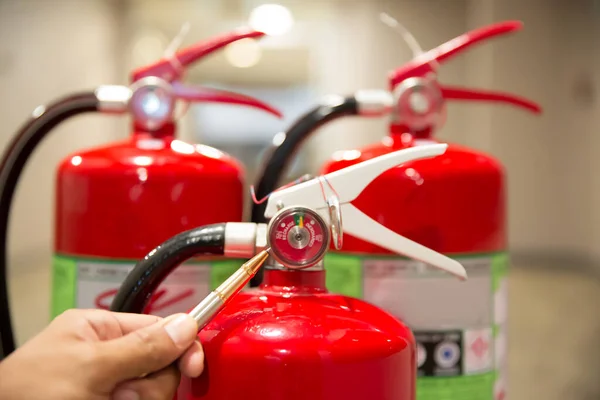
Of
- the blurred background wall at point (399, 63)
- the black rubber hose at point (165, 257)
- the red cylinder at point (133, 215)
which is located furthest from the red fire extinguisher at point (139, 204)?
the blurred background wall at point (399, 63)

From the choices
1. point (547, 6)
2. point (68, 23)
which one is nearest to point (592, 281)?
point (547, 6)

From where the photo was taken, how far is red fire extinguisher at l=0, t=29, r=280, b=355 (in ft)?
1.69

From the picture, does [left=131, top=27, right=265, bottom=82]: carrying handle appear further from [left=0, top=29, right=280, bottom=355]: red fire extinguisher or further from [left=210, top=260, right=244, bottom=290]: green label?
[left=210, top=260, right=244, bottom=290]: green label

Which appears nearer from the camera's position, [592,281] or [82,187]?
[82,187]

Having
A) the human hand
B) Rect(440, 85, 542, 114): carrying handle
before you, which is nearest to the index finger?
the human hand

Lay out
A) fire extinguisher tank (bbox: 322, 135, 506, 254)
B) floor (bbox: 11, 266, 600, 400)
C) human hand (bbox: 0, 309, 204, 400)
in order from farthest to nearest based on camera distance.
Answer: floor (bbox: 11, 266, 600, 400) → fire extinguisher tank (bbox: 322, 135, 506, 254) → human hand (bbox: 0, 309, 204, 400)

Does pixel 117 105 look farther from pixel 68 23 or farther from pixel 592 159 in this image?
pixel 592 159

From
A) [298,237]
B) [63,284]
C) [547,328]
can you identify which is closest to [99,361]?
[298,237]

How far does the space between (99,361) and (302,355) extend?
101 mm

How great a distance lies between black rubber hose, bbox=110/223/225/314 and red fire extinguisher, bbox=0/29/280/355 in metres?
0.11

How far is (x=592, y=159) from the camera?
3.34 ft

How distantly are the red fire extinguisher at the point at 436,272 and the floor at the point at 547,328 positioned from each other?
1.51ft

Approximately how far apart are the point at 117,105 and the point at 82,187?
0.30 ft

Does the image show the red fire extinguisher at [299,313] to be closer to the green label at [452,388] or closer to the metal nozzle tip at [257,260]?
the metal nozzle tip at [257,260]
